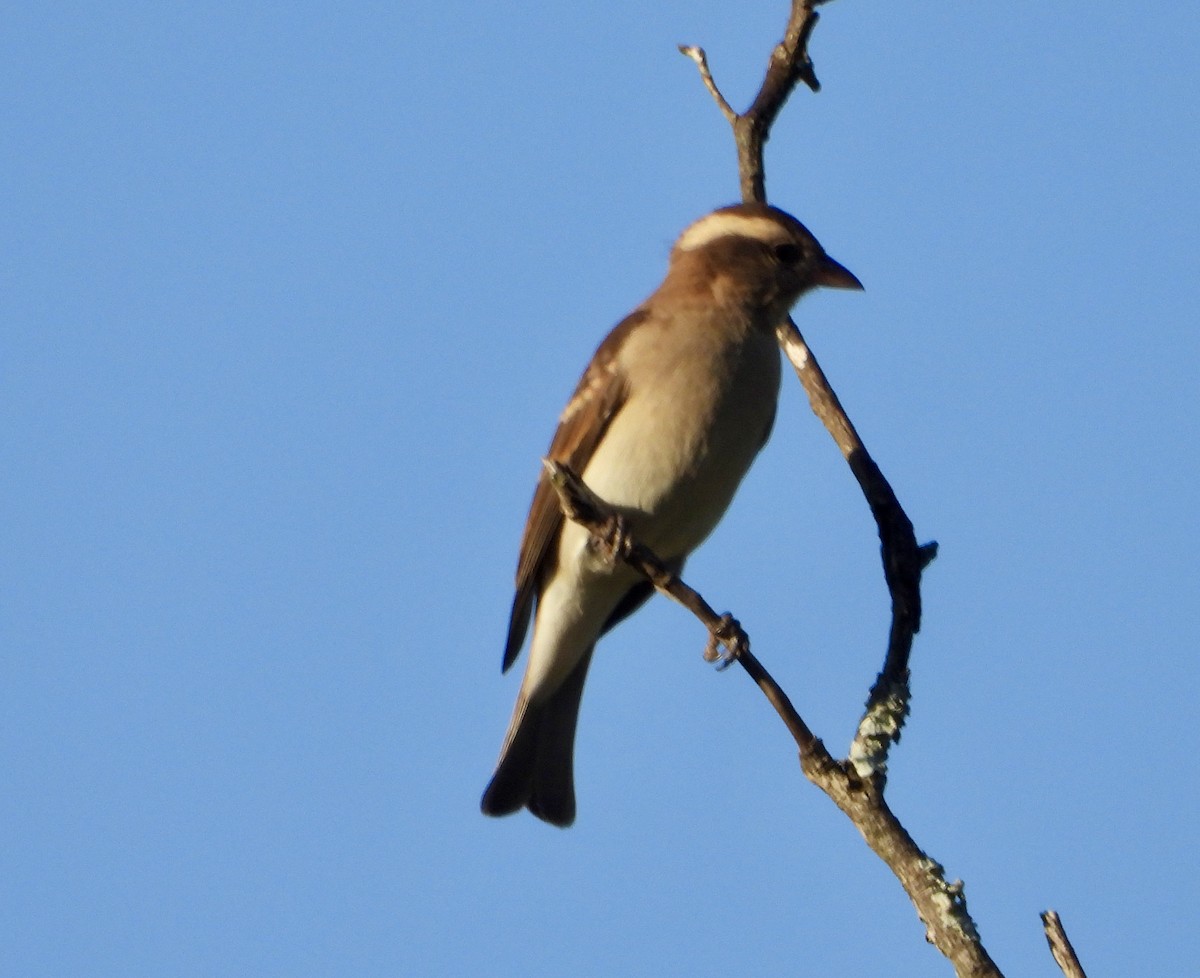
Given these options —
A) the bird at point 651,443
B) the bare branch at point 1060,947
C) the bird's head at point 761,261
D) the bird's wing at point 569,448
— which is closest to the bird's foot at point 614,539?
the bird at point 651,443

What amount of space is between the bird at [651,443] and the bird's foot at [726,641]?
23.1 inches

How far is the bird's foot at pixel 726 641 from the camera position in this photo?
6406mm

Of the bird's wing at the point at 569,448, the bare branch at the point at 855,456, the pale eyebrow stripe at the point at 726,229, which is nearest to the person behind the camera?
the bare branch at the point at 855,456

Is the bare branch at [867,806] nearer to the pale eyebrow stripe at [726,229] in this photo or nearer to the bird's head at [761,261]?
the bird's head at [761,261]

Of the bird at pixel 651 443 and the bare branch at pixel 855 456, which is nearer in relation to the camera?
→ the bare branch at pixel 855 456

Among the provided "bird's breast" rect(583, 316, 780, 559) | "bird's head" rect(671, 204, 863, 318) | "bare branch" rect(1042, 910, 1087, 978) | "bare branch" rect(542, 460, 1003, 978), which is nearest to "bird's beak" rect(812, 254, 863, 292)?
"bird's head" rect(671, 204, 863, 318)

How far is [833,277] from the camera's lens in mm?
8211

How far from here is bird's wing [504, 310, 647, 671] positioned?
734 centimetres

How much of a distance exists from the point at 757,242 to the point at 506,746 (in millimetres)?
2815

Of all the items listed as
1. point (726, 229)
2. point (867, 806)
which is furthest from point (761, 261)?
point (867, 806)

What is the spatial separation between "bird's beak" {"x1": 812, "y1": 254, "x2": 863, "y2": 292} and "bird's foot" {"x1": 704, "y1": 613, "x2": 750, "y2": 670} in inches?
92.4

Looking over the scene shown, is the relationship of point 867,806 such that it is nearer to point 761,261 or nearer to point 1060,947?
point 1060,947

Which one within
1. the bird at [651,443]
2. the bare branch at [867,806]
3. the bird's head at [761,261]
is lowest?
the bare branch at [867,806]

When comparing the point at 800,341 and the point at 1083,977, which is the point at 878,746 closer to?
the point at 1083,977
